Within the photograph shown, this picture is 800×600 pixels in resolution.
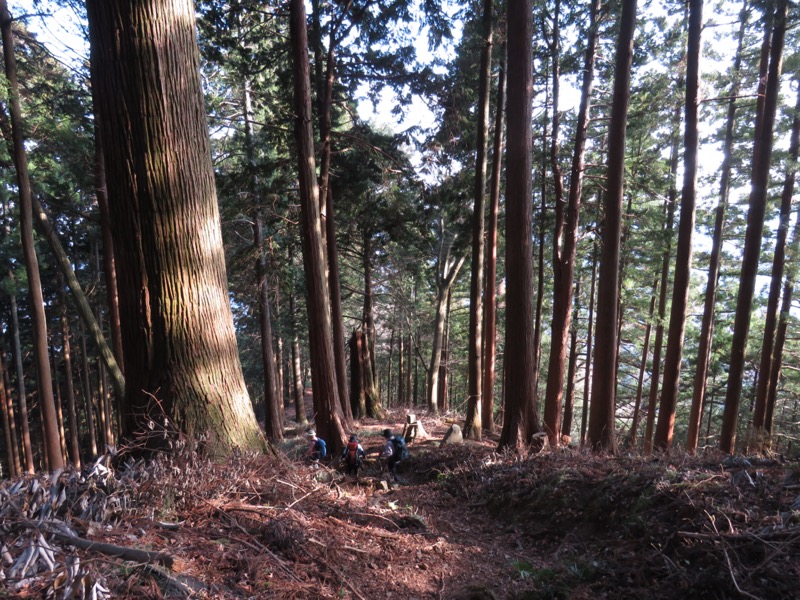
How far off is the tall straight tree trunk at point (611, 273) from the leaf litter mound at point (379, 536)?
3.24 metres

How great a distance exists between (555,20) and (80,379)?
1188 inches

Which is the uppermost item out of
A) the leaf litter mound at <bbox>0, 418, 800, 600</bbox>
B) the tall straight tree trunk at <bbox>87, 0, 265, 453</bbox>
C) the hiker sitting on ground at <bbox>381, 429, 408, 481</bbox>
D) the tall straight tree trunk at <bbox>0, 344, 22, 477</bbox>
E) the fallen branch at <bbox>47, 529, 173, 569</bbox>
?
the tall straight tree trunk at <bbox>87, 0, 265, 453</bbox>

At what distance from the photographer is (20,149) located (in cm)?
963

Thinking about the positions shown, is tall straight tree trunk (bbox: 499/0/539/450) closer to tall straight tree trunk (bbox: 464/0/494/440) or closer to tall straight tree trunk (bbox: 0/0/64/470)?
tall straight tree trunk (bbox: 464/0/494/440)

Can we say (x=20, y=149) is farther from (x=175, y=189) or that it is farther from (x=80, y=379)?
(x=80, y=379)

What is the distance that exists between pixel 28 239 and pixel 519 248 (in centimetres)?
1116

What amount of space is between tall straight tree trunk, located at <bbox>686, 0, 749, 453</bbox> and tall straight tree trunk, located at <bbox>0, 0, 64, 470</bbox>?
53.9ft

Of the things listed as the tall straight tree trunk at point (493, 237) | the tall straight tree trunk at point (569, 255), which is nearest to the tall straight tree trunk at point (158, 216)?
the tall straight tree trunk at point (493, 237)

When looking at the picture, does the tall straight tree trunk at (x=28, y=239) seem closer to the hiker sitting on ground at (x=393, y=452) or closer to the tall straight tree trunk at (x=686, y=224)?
the hiker sitting on ground at (x=393, y=452)

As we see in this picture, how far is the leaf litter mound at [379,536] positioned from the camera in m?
2.29

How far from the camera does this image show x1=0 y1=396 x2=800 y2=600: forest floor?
7.54 ft

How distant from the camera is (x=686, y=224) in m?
10.2

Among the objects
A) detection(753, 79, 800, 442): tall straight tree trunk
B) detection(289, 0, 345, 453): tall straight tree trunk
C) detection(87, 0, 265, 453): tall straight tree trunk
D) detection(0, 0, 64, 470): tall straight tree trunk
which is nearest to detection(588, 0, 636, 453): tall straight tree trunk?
detection(289, 0, 345, 453): tall straight tree trunk

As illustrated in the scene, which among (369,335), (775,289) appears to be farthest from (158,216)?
(775,289)
